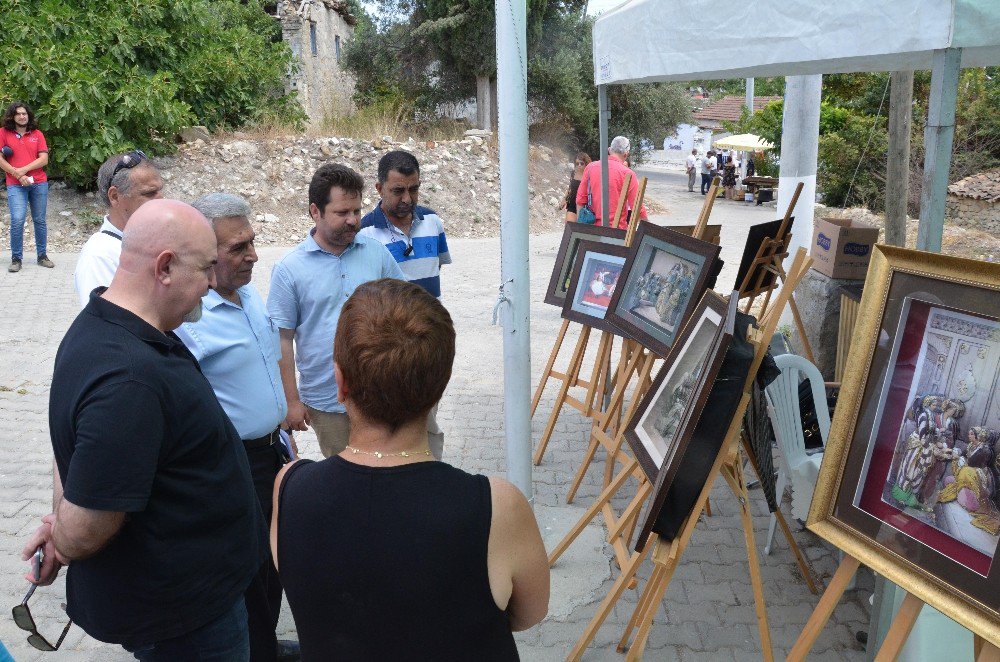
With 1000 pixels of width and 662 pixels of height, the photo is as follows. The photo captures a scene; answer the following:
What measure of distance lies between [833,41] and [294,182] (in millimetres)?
13973

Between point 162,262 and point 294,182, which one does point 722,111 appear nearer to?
point 294,182

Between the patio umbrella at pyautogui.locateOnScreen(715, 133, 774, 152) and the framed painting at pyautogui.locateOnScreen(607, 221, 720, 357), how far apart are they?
23.0 metres

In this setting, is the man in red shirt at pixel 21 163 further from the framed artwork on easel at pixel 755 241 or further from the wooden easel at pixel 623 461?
the framed artwork on easel at pixel 755 241

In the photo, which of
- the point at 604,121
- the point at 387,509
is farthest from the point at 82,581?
the point at 604,121

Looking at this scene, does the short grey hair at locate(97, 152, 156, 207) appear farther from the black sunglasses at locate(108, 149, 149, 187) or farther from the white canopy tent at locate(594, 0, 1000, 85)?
the white canopy tent at locate(594, 0, 1000, 85)

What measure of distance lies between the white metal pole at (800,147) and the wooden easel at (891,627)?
236 inches

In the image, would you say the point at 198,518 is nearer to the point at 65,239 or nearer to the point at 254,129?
the point at 65,239

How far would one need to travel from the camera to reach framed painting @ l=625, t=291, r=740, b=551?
7.82 feet

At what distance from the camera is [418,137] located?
1977cm

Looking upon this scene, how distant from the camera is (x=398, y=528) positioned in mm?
1479

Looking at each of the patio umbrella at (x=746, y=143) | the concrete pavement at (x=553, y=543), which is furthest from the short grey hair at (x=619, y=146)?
the patio umbrella at (x=746, y=143)

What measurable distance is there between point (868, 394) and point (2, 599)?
3.75m

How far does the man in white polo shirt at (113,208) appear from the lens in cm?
287

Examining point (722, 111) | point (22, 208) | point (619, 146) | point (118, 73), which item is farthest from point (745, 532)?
point (722, 111)
